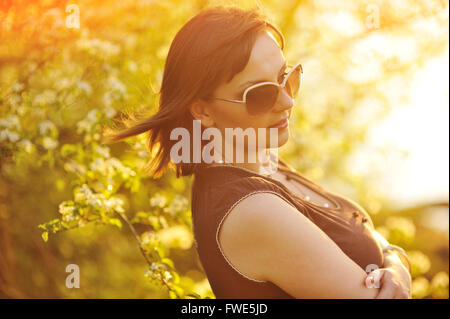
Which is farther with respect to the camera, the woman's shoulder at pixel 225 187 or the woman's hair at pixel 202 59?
the woman's hair at pixel 202 59

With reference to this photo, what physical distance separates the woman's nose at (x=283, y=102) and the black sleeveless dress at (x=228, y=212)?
11.8 inches

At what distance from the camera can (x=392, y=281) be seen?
1647mm

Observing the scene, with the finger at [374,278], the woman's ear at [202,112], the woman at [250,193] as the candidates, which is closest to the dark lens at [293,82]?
the woman at [250,193]

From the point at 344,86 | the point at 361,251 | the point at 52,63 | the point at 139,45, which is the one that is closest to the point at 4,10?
the point at 52,63

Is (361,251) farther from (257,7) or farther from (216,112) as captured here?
(257,7)

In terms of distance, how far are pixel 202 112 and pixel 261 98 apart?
0.28m

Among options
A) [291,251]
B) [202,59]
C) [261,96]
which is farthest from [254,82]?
[291,251]

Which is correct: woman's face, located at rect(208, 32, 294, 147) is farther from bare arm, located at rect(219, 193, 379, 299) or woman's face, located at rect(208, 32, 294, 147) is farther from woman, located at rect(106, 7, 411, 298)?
bare arm, located at rect(219, 193, 379, 299)

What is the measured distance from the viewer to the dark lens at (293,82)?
6.26 ft

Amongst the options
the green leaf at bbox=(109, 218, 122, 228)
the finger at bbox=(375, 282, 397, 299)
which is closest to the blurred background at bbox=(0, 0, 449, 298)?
the green leaf at bbox=(109, 218, 122, 228)

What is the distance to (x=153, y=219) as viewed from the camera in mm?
2490

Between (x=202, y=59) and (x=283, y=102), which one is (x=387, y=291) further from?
(x=202, y=59)

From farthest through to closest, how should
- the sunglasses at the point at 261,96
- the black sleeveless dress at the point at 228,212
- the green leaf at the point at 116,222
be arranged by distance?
the green leaf at the point at 116,222, the sunglasses at the point at 261,96, the black sleeveless dress at the point at 228,212

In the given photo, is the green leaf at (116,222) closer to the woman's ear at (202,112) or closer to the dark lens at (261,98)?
the woman's ear at (202,112)
